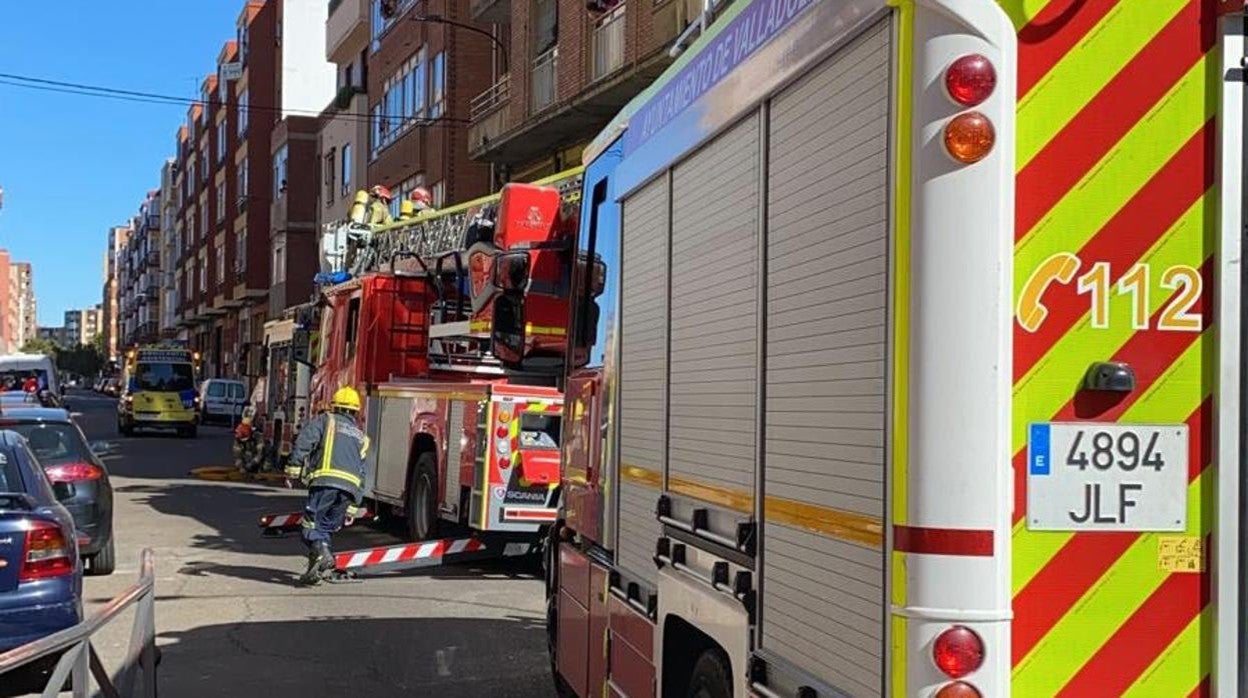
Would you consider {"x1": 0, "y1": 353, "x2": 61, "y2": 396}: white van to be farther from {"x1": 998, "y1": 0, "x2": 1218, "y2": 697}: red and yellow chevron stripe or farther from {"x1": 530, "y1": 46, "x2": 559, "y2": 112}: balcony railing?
{"x1": 998, "y1": 0, "x2": 1218, "y2": 697}: red and yellow chevron stripe

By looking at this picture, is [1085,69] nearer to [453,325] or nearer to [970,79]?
[970,79]

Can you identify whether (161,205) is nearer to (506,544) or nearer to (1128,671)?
(506,544)

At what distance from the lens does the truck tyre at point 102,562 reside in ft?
35.9

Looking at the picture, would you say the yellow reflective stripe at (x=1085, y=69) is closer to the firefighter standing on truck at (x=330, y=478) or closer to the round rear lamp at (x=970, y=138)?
the round rear lamp at (x=970, y=138)

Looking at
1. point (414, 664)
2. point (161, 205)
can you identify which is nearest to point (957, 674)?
point (414, 664)

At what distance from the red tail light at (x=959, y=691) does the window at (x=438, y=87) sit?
2777 cm

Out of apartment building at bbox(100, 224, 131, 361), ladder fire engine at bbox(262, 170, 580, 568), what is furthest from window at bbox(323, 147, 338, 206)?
apartment building at bbox(100, 224, 131, 361)

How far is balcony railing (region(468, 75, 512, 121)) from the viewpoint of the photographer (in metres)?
24.9

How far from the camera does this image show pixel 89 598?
9938mm

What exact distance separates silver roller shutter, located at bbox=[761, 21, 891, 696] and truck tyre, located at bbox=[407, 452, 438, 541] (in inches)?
365

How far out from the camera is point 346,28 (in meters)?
39.5

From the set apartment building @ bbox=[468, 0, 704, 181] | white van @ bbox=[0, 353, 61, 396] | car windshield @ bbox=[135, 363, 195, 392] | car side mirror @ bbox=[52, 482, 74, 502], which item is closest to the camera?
car side mirror @ bbox=[52, 482, 74, 502]

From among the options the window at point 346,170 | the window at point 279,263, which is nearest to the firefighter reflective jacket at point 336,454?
the window at point 346,170

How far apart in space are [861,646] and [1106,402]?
2.44ft
